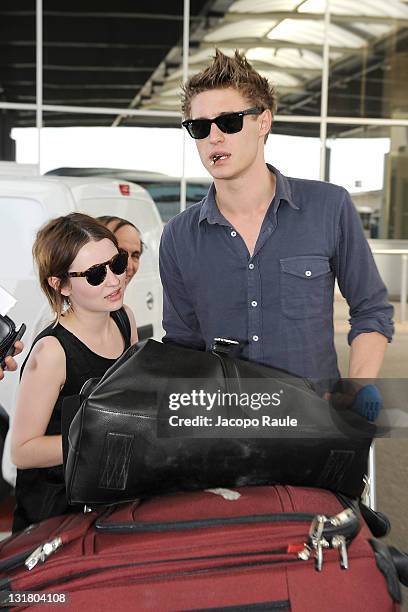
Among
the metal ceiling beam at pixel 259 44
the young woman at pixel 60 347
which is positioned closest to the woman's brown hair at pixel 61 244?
the young woman at pixel 60 347

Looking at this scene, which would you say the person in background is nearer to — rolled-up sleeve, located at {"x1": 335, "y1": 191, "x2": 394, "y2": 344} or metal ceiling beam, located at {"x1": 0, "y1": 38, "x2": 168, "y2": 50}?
rolled-up sleeve, located at {"x1": 335, "y1": 191, "x2": 394, "y2": 344}

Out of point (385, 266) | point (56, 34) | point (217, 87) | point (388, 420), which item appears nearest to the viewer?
point (388, 420)

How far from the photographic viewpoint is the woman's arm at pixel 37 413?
183cm

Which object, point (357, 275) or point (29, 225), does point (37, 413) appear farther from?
point (29, 225)

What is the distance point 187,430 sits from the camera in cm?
131

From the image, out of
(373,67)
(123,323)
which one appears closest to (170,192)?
(373,67)

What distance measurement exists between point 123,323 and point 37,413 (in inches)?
17.0

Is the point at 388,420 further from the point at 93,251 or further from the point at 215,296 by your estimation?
the point at 93,251

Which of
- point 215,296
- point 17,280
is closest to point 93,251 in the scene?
point 215,296

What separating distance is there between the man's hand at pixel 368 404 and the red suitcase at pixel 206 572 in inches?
10.5

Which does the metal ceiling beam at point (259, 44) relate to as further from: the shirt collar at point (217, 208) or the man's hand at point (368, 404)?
the man's hand at point (368, 404)

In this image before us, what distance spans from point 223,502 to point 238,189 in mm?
793

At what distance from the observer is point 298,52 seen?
39.0 feet

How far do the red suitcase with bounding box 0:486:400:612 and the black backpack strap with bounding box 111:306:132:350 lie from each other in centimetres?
93
